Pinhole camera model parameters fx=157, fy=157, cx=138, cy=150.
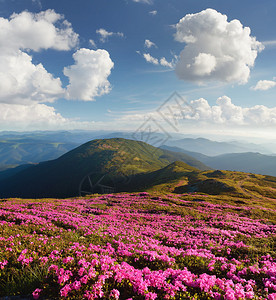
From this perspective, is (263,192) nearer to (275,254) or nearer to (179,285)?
(275,254)

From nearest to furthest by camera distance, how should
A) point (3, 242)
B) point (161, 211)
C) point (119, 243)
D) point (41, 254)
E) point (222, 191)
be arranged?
point (41, 254)
point (3, 242)
point (119, 243)
point (161, 211)
point (222, 191)

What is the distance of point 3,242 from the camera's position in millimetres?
7645

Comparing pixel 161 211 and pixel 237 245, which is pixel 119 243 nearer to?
pixel 237 245

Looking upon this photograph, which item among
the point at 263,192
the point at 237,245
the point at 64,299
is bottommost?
the point at 263,192

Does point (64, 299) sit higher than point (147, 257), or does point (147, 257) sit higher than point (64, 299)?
point (64, 299)

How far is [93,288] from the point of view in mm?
4578

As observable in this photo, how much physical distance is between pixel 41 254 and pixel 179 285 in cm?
588

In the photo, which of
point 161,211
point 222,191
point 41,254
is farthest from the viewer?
point 222,191

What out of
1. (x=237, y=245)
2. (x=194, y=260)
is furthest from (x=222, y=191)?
(x=194, y=260)

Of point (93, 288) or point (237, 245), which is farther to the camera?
point (237, 245)

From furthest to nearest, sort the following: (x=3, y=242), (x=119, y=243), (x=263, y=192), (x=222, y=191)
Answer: (x=263, y=192)
(x=222, y=191)
(x=119, y=243)
(x=3, y=242)

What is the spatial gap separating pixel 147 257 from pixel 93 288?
4073 millimetres

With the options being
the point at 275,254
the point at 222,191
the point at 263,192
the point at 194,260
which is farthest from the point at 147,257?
the point at 263,192

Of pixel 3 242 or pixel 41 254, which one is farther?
pixel 3 242
